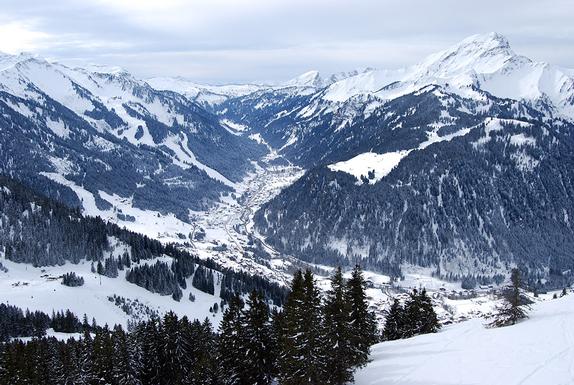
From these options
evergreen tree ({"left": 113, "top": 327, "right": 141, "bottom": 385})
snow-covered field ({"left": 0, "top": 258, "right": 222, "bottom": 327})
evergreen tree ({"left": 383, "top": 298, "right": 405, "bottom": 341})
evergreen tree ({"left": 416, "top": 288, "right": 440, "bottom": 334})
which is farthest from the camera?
snow-covered field ({"left": 0, "top": 258, "right": 222, "bottom": 327})

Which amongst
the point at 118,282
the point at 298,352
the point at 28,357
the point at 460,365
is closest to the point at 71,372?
the point at 28,357

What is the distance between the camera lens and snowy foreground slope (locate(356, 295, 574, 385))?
52.0m

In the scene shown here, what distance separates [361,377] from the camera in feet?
206

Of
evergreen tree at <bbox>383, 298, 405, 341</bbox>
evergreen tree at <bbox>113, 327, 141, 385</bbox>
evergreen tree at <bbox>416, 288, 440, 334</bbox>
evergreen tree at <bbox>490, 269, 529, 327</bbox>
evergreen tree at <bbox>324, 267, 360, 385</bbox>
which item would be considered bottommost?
evergreen tree at <bbox>383, 298, 405, 341</bbox>

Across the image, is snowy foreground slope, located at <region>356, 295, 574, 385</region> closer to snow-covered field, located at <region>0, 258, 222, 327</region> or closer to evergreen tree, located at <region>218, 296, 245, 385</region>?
evergreen tree, located at <region>218, 296, 245, 385</region>

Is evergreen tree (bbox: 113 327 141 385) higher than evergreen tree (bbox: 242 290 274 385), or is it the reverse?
evergreen tree (bbox: 242 290 274 385)

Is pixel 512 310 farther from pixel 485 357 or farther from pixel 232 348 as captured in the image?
pixel 232 348

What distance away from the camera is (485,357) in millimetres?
59688

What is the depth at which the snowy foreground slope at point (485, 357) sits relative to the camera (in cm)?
5200

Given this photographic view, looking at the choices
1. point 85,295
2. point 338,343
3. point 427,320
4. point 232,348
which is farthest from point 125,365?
point 85,295

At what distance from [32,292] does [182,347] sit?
335ft

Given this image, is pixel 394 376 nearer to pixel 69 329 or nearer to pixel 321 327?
pixel 321 327

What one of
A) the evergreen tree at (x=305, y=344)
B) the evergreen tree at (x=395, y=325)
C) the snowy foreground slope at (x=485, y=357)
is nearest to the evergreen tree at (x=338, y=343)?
the evergreen tree at (x=305, y=344)

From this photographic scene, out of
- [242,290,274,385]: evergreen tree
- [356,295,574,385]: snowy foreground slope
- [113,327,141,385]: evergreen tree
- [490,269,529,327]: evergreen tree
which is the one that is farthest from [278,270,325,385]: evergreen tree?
[490,269,529,327]: evergreen tree
